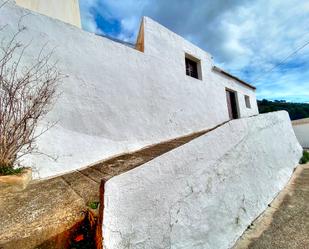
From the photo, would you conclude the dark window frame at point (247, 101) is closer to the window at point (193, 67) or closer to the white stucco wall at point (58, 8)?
the window at point (193, 67)

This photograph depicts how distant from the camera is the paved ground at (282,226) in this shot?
8.36 feet

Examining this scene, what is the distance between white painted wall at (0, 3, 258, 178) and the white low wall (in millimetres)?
2315

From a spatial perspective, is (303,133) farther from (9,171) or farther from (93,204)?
(9,171)

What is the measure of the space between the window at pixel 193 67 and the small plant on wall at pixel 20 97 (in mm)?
5820

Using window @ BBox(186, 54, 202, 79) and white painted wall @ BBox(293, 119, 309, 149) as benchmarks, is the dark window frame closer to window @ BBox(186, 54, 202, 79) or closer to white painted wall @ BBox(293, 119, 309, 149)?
window @ BBox(186, 54, 202, 79)

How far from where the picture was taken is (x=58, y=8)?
6059 mm

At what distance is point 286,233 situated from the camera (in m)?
2.76

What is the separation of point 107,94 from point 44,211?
10.6 ft

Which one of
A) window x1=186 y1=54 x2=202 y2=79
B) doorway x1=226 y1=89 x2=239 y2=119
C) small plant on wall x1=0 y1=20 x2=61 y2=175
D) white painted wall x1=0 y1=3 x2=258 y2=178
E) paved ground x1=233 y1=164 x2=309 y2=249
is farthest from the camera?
doorway x1=226 y1=89 x2=239 y2=119

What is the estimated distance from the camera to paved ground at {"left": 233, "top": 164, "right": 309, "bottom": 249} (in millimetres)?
2549

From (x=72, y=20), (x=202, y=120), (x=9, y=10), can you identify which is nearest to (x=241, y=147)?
(x=202, y=120)

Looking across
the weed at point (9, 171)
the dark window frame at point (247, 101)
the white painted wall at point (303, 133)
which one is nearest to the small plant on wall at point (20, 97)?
the weed at point (9, 171)

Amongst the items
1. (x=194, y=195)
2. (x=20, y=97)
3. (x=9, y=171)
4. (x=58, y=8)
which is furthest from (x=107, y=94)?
(x=58, y=8)

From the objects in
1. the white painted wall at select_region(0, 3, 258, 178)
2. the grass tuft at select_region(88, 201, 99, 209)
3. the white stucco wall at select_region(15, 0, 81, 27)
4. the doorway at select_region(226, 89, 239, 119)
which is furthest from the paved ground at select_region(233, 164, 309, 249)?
the white stucco wall at select_region(15, 0, 81, 27)
